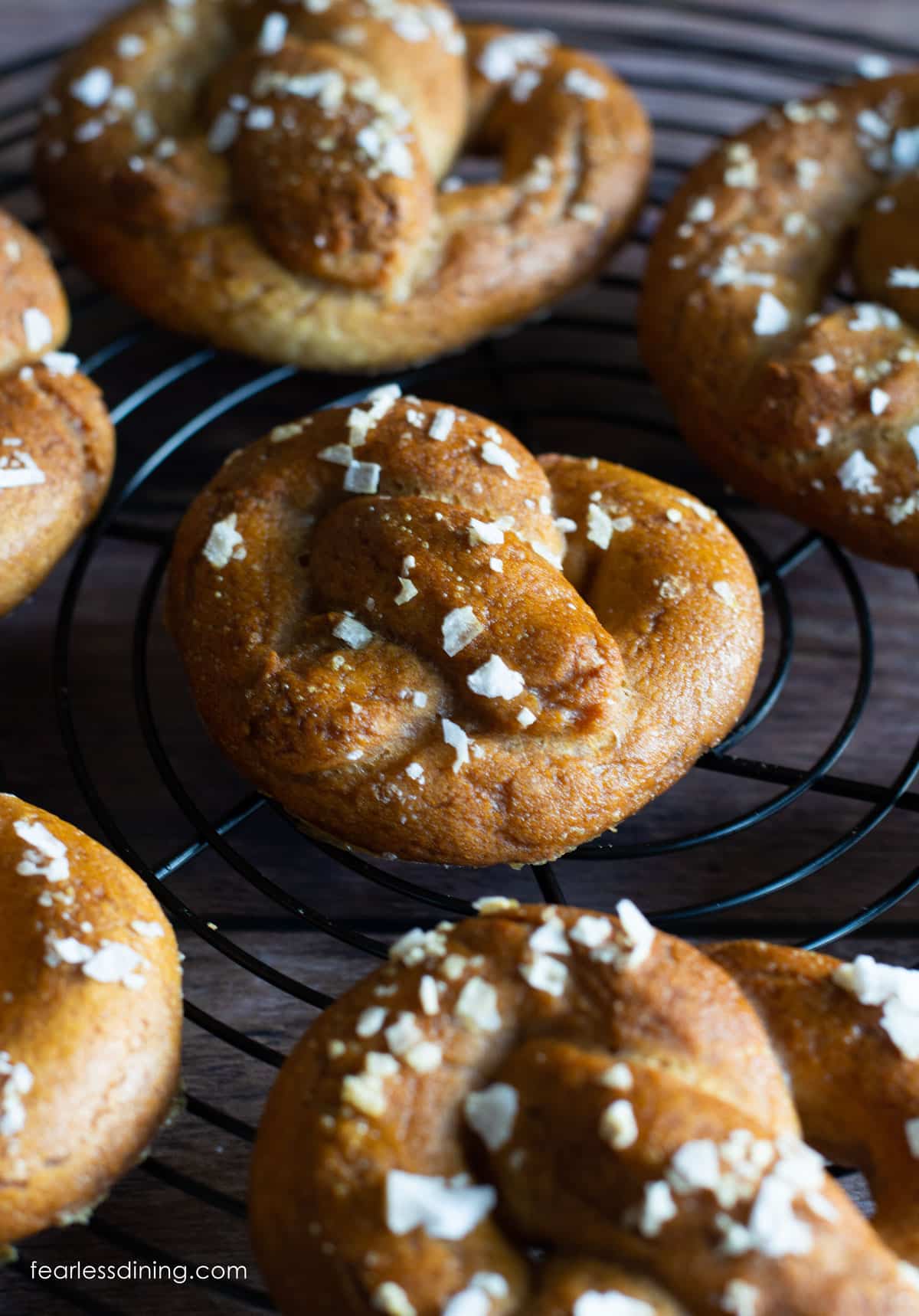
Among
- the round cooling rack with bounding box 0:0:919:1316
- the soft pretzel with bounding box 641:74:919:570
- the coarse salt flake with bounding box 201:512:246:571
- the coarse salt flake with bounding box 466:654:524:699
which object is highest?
the soft pretzel with bounding box 641:74:919:570

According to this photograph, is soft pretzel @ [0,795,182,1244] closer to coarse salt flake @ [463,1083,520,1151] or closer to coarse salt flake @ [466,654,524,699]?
coarse salt flake @ [463,1083,520,1151]

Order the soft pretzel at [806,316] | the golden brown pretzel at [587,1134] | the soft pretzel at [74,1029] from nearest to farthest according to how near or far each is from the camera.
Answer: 1. the golden brown pretzel at [587,1134]
2. the soft pretzel at [74,1029]
3. the soft pretzel at [806,316]

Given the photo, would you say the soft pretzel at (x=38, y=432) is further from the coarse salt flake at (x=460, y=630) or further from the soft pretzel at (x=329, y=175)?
the coarse salt flake at (x=460, y=630)

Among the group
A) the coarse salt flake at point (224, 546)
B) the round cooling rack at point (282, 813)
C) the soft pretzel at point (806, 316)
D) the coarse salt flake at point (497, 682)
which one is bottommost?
the round cooling rack at point (282, 813)

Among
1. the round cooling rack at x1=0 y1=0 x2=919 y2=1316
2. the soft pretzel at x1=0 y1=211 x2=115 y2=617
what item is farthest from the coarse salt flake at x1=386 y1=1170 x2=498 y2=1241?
the soft pretzel at x1=0 y1=211 x2=115 y2=617

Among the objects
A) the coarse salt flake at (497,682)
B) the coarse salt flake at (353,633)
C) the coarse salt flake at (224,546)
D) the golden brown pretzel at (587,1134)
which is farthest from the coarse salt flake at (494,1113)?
the coarse salt flake at (224,546)

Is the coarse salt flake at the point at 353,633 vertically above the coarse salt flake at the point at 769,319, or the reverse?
the coarse salt flake at the point at 769,319

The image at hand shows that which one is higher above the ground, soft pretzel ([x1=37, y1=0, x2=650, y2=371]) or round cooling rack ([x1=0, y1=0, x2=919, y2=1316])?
soft pretzel ([x1=37, y1=0, x2=650, y2=371])
